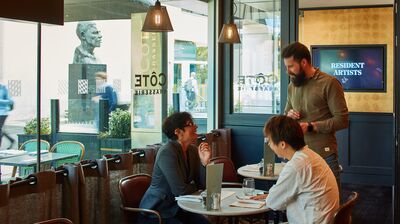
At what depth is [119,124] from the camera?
5121 millimetres

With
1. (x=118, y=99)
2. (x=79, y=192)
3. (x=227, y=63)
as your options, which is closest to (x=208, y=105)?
(x=227, y=63)

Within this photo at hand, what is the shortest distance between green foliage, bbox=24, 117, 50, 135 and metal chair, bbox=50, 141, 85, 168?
158mm

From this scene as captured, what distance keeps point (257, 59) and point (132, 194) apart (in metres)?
3.16

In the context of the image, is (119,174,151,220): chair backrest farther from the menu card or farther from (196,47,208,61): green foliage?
(196,47,208,61): green foliage

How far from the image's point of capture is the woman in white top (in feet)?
9.37

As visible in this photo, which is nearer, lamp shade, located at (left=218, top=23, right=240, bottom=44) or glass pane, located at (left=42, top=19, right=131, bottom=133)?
glass pane, located at (left=42, top=19, right=131, bottom=133)

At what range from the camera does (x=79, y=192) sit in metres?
3.94

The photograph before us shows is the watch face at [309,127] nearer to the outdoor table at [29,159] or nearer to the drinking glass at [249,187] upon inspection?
the drinking glass at [249,187]

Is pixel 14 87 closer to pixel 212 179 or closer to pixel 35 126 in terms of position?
pixel 35 126

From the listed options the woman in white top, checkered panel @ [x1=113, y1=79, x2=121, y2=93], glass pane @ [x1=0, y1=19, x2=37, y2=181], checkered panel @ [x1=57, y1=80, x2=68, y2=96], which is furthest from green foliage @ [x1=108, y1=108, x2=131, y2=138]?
the woman in white top

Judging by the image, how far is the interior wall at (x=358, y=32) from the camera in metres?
8.16

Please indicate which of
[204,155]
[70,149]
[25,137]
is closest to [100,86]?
[70,149]

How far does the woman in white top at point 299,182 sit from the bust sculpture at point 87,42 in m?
2.14

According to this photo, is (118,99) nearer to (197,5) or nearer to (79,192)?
(79,192)
